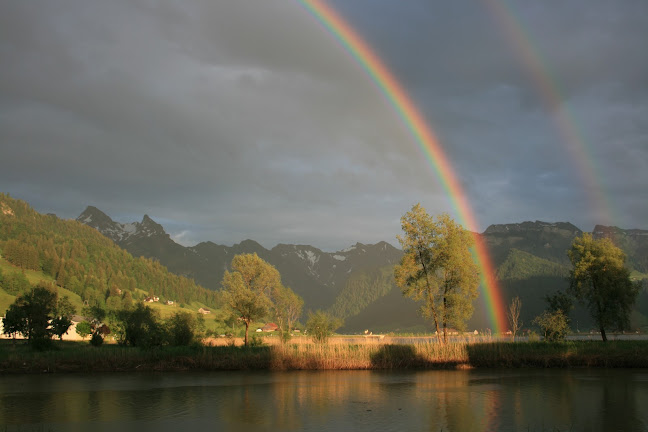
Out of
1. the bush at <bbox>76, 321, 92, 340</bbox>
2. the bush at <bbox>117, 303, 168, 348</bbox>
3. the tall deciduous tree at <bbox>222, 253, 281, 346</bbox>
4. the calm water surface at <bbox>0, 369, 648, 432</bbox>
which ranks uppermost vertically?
the tall deciduous tree at <bbox>222, 253, 281, 346</bbox>

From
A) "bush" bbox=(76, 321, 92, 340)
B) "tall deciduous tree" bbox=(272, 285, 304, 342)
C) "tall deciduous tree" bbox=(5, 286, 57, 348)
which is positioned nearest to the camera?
"tall deciduous tree" bbox=(5, 286, 57, 348)

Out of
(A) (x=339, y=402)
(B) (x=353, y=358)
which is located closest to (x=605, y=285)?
(B) (x=353, y=358)

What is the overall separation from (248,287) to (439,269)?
127 ft

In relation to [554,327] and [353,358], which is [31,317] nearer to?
[353,358]

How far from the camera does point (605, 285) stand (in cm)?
6544

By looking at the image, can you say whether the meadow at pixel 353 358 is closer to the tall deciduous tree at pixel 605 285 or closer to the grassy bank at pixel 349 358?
the grassy bank at pixel 349 358

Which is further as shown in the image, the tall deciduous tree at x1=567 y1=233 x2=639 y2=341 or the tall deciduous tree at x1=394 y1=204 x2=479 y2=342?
the tall deciduous tree at x1=567 y1=233 x2=639 y2=341

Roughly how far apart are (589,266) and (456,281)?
2230 centimetres

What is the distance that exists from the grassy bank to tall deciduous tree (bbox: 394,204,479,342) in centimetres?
543

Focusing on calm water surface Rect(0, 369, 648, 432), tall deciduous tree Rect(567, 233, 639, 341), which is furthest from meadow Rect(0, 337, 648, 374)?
tall deciduous tree Rect(567, 233, 639, 341)

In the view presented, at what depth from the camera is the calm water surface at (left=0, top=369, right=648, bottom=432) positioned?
25.4 meters

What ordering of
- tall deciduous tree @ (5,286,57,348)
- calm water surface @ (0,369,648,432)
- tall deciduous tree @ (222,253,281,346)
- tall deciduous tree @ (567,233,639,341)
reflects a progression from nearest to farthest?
calm water surface @ (0,369,648,432) < tall deciduous tree @ (567,233,639,341) < tall deciduous tree @ (5,286,57,348) < tall deciduous tree @ (222,253,281,346)

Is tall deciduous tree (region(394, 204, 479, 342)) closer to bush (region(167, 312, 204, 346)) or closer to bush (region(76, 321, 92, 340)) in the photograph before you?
bush (region(167, 312, 204, 346))

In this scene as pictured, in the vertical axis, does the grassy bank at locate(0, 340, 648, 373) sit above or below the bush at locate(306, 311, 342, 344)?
below
